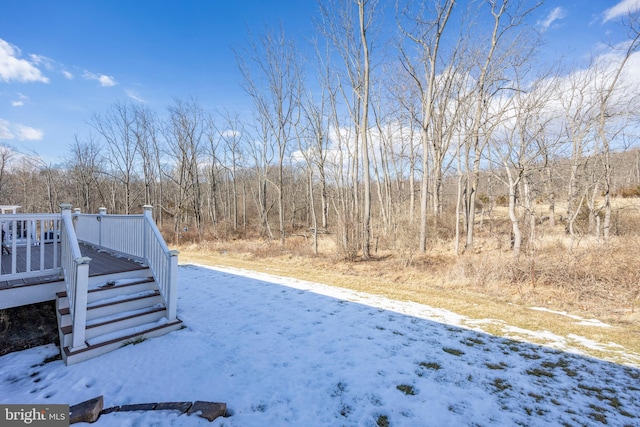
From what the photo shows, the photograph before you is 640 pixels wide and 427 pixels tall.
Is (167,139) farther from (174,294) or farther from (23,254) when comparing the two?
(174,294)

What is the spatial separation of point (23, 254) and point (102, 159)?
23430 mm

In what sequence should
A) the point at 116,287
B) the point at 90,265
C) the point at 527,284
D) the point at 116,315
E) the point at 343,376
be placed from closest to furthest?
1. the point at 343,376
2. the point at 116,315
3. the point at 116,287
4. the point at 90,265
5. the point at 527,284

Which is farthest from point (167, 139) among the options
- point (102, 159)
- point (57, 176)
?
point (57, 176)

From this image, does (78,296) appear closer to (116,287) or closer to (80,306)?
(80,306)

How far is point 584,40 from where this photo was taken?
30.1 ft

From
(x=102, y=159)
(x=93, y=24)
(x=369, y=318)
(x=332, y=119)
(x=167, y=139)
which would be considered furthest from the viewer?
(x=102, y=159)

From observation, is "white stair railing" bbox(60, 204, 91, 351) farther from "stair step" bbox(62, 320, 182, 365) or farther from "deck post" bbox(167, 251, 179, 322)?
"deck post" bbox(167, 251, 179, 322)

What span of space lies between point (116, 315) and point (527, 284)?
8310mm

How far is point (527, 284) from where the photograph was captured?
6.33 meters

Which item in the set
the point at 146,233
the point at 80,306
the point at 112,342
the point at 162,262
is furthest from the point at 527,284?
the point at 80,306

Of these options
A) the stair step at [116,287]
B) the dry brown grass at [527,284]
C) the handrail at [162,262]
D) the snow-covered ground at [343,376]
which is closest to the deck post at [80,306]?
the snow-covered ground at [343,376]

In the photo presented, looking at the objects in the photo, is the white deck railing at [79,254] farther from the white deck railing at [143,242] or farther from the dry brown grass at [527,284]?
the dry brown grass at [527,284]

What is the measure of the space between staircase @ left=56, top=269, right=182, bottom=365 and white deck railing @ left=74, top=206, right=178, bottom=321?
0.17 metres

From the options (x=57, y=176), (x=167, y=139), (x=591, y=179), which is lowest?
(x=591, y=179)
